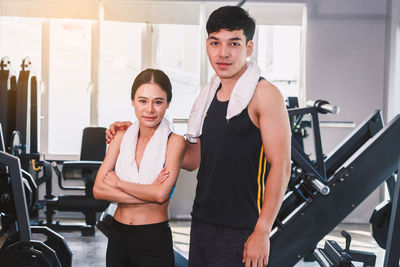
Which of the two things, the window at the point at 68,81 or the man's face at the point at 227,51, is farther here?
the window at the point at 68,81

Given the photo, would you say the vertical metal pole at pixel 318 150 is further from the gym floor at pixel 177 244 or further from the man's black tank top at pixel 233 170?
the man's black tank top at pixel 233 170

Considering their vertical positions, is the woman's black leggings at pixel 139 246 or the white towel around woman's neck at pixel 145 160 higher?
the white towel around woman's neck at pixel 145 160

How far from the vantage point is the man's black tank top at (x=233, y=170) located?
1.48 m

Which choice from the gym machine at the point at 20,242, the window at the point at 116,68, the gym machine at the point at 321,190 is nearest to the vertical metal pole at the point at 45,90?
the window at the point at 116,68

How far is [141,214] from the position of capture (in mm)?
1712

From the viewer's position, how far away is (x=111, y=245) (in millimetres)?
1702

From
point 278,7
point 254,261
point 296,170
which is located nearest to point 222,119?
point 254,261

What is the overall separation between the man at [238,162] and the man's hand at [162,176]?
0.57 feet

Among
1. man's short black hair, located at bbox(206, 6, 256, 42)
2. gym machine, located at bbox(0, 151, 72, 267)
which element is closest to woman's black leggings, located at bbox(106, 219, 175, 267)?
man's short black hair, located at bbox(206, 6, 256, 42)

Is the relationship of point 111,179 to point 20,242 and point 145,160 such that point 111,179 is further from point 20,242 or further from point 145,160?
point 20,242

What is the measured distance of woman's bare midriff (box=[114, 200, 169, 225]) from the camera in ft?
5.60

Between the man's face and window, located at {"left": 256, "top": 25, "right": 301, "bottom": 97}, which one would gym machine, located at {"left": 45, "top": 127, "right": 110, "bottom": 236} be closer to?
window, located at {"left": 256, "top": 25, "right": 301, "bottom": 97}

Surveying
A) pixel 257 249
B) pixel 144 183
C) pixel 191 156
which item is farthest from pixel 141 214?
pixel 257 249

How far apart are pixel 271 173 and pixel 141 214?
0.55 metres
